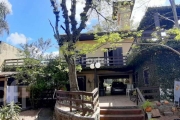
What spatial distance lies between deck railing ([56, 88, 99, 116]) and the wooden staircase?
2.30 ft

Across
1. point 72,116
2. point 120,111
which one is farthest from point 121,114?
point 72,116

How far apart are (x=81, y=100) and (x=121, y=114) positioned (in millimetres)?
2542

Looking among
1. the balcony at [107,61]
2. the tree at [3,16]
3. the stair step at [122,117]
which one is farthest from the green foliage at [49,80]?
the stair step at [122,117]

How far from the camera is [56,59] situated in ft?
49.9

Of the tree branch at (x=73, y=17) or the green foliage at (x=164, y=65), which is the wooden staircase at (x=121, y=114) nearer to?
the green foliage at (x=164, y=65)

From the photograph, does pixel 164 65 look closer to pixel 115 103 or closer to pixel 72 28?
pixel 115 103

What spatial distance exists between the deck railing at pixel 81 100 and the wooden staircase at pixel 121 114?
701 millimetres

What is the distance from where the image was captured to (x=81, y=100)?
6.86 meters

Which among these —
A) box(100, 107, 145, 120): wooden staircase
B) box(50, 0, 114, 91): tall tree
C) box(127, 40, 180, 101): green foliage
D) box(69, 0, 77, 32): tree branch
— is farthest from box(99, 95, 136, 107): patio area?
box(69, 0, 77, 32): tree branch

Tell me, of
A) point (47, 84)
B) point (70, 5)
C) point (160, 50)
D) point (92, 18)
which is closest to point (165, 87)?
point (160, 50)

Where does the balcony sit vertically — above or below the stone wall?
above

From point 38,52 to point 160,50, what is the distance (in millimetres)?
13762

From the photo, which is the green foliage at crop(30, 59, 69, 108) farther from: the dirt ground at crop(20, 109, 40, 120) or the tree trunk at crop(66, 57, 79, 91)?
the tree trunk at crop(66, 57, 79, 91)

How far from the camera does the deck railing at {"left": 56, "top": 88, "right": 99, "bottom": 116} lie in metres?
6.69
